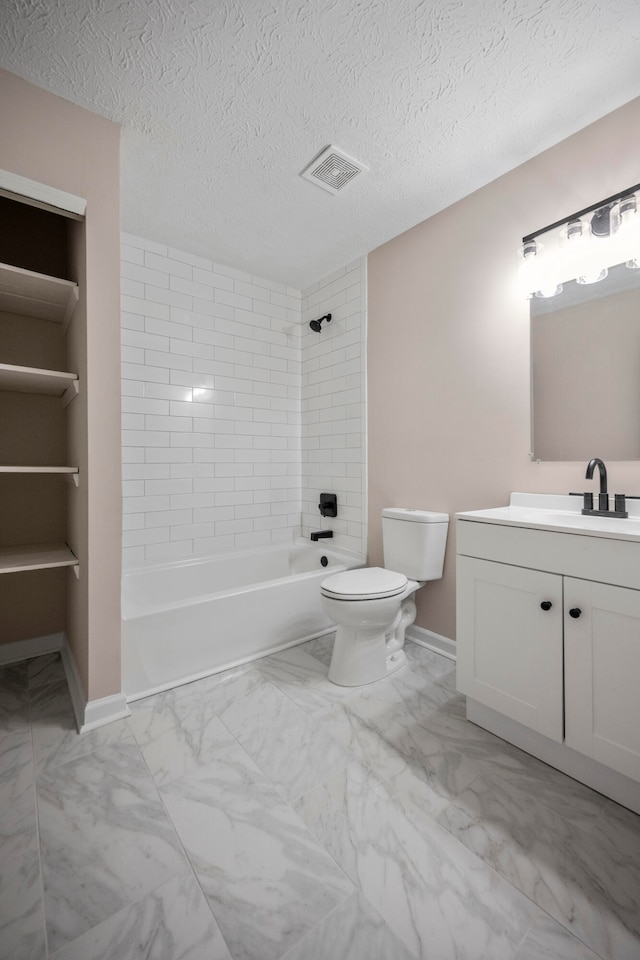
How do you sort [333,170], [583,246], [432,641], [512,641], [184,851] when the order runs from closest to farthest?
[184,851] < [512,641] < [583,246] < [333,170] < [432,641]

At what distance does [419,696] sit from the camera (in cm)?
176

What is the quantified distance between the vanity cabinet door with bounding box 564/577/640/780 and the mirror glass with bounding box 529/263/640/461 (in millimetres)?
653

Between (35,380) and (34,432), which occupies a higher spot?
(35,380)

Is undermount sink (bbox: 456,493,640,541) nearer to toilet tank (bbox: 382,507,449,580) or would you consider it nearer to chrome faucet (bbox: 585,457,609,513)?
chrome faucet (bbox: 585,457,609,513)

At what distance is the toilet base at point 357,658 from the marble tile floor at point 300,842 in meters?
0.19

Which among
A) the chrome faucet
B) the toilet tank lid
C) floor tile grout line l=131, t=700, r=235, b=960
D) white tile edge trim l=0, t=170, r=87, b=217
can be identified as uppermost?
white tile edge trim l=0, t=170, r=87, b=217

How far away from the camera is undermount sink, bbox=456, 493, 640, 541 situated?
119 cm

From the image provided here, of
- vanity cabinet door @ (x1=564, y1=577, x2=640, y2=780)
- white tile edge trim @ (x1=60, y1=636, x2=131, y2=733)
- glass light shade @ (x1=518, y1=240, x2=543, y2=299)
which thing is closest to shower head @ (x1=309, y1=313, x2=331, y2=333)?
glass light shade @ (x1=518, y1=240, x2=543, y2=299)

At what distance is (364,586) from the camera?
1.84m

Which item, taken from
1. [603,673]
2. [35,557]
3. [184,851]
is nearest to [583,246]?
[603,673]

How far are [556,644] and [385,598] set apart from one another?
0.69m

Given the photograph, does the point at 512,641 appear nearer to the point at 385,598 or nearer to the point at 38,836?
the point at 385,598

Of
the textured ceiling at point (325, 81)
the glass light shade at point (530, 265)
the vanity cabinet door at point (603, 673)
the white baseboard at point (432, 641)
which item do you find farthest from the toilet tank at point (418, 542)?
the textured ceiling at point (325, 81)

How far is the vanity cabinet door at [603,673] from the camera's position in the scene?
1.11 meters
